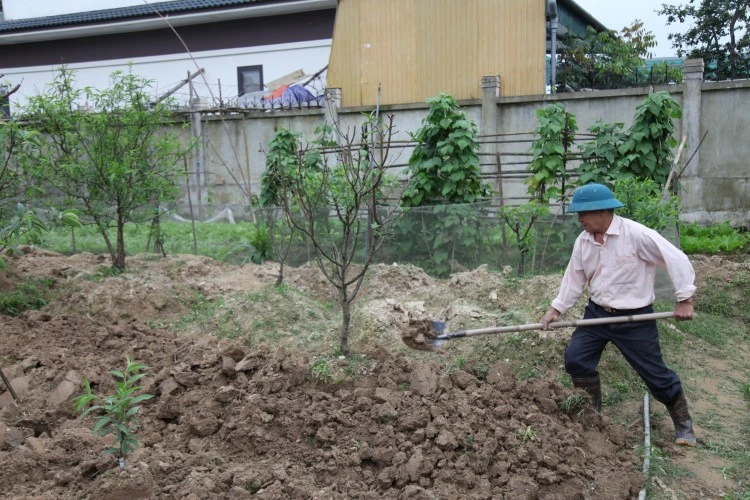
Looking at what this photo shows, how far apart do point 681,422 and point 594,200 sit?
160 cm

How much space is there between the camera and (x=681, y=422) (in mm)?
4977

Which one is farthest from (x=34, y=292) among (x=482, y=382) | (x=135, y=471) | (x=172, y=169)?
(x=482, y=382)

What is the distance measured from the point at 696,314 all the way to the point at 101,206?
7.06 metres

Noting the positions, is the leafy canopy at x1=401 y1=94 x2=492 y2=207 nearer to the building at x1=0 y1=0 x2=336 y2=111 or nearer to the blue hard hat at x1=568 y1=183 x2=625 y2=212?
the blue hard hat at x1=568 y1=183 x2=625 y2=212

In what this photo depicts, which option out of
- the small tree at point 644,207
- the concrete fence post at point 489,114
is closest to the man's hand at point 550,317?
the small tree at point 644,207

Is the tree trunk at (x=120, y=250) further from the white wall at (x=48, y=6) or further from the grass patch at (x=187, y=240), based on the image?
the white wall at (x=48, y=6)

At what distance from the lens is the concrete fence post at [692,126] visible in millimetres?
12820

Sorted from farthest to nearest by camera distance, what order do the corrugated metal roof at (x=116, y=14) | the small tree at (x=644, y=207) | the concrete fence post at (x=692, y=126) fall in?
the corrugated metal roof at (x=116, y=14), the concrete fence post at (x=692, y=126), the small tree at (x=644, y=207)

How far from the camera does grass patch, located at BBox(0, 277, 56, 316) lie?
8.28 m

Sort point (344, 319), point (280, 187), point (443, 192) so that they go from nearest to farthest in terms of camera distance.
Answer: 1. point (344, 319)
2. point (280, 187)
3. point (443, 192)

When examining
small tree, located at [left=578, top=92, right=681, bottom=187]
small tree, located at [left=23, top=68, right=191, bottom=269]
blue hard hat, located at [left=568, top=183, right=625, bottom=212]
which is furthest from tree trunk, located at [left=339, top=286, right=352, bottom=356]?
small tree, located at [left=578, top=92, right=681, bottom=187]

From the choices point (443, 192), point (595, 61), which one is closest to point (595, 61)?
point (595, 61)

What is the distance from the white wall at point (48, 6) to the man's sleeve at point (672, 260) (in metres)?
22.2

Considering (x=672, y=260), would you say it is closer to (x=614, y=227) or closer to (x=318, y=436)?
(x=614, y=227)
